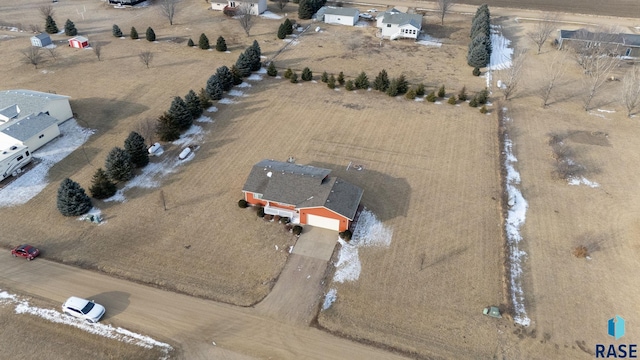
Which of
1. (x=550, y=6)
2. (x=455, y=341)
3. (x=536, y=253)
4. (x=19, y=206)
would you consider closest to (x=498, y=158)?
(x=536, y=253)

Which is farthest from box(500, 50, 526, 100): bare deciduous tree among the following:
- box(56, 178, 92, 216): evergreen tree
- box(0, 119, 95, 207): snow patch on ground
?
box(0, 119, 95, 207): snow patch on ground

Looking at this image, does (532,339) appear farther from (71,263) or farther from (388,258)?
(71,263)

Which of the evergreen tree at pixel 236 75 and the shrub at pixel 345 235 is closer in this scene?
the shrub at pixel 345 235

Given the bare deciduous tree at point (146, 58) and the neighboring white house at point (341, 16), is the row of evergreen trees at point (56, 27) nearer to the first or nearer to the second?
the bare deciduous tree at point (146, 58)

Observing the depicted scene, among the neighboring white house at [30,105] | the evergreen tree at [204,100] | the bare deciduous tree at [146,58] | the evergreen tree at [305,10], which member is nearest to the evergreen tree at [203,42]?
the bare deciduous tree at [146,58]

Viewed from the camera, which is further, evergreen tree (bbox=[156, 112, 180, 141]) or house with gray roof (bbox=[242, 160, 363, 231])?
evergreen tree (bbox=[156, 112, 180, 141])

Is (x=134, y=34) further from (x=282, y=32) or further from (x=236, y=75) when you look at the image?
(x=236, y=75)

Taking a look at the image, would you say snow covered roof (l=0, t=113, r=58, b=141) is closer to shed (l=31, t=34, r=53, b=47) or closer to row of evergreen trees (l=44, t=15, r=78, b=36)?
shed (l=31, t=34, r=53, b=47)
